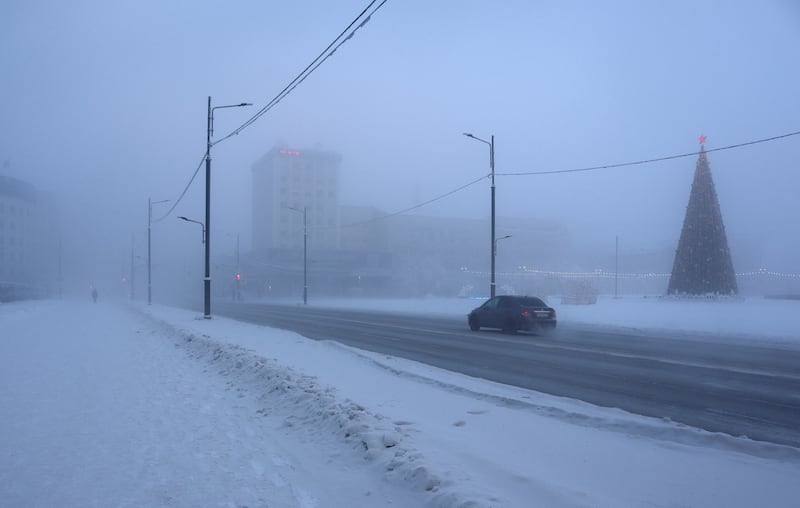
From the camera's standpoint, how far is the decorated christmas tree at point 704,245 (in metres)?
40.1

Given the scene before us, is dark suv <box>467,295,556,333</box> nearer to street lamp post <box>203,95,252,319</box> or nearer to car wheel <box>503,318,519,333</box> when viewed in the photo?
car wheel <box>503,318,519,333</box>

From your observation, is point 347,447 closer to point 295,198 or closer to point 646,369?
point 646,369

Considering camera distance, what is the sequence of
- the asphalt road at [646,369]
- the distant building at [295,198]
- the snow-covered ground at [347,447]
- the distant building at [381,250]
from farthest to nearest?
the distant building at [295,198] < the distant building at [381,250] < the asphalt road at [646,369] < the snow-covered ground at [347,447]

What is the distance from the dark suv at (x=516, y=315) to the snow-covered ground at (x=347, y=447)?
12.2 meters

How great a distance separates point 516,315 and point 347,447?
1767cm

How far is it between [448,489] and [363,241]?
98.3m

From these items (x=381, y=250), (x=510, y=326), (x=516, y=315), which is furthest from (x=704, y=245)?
(x=381, y=250)

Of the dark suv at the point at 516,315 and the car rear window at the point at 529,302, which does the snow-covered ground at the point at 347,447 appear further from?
the car rear window at the point at 529,302

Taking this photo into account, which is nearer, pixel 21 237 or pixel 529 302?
pixel 529 302

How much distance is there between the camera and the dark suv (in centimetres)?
2352

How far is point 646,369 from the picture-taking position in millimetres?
13070

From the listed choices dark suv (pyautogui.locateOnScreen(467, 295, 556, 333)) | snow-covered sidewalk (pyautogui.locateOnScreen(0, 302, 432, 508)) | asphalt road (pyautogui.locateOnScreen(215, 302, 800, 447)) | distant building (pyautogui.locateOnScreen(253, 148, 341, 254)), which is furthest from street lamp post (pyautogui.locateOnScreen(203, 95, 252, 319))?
distant building (pyautogui.locateOnScreen(253, 148, 341, 254))

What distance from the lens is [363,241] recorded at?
103 meters

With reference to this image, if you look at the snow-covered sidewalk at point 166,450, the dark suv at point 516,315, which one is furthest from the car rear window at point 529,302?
the snow-covered sidewalk at point 166,450
